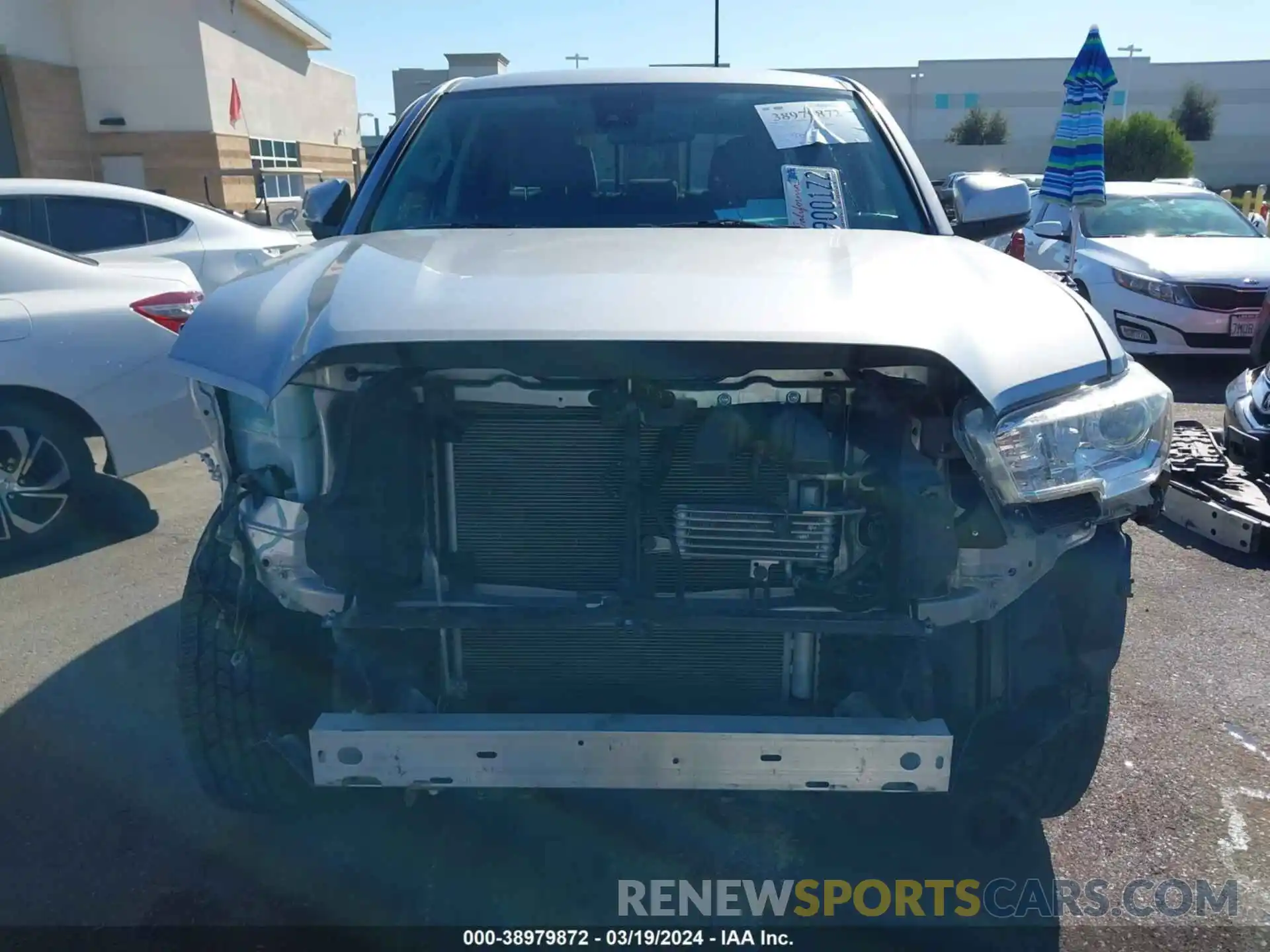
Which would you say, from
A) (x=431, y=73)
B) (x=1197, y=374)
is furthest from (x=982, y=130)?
(x=1197, y=374)

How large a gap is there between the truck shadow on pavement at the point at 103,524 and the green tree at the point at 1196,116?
53.8m

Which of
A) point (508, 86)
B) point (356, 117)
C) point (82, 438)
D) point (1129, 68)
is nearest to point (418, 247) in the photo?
point (508, 86)

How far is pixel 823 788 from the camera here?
217 centimetres

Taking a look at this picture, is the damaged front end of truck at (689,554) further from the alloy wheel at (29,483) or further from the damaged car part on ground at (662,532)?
the alloy wheel at (29,483)

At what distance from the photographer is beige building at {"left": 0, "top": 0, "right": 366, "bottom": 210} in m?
17.4

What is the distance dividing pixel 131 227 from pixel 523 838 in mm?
5791

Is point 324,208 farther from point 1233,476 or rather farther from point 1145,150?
point 1145,150

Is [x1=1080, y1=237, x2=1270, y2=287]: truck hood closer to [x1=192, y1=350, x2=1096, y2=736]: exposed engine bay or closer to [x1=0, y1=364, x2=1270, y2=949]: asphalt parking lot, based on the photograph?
[x1=0, y1=364, x2=1270, y2=949]: asphalt parking lot

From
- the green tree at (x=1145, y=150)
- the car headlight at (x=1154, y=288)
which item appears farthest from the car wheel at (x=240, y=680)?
the green tree at (x=1145, y=150)

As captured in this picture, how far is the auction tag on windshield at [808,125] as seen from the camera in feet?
11.8

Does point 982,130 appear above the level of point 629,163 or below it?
above

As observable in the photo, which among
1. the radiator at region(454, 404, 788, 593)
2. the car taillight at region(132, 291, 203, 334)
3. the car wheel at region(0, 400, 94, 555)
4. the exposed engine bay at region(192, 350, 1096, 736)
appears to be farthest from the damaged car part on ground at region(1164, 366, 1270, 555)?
the car wheel at region(0, 400, 94, 555)

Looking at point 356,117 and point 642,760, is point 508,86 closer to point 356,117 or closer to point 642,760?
point 642,760

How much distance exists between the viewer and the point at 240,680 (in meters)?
2.39
